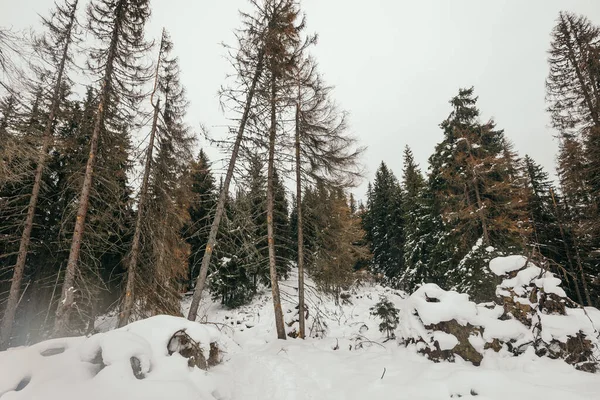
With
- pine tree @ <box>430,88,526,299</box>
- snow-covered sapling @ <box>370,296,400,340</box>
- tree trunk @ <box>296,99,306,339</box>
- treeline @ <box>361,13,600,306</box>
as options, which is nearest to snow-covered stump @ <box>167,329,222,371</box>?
snow-covered sapling @ <box>370,296,400,340</box>

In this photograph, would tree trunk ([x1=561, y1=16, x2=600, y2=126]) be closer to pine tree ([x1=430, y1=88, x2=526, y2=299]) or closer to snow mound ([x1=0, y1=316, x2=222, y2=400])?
pine tree ([x1=430, y1=88, x2=526, y2=299])

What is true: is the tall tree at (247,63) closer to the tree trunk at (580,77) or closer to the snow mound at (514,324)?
the snow mound at (514,324)

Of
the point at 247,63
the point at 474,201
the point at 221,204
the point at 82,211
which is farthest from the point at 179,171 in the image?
the point at 474,201

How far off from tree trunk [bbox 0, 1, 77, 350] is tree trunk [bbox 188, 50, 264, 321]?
15.7 feet

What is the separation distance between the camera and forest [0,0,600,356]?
29.0 ft

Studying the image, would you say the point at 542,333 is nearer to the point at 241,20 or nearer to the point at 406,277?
the point at 241,20

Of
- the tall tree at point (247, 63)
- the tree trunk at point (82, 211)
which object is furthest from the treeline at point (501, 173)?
the tree trunk at point (82, 211)

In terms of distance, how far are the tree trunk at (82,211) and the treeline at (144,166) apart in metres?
0.04

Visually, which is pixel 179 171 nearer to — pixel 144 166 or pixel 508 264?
pixel 144 166

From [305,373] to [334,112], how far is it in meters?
9.81

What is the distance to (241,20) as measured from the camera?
10.2 metres

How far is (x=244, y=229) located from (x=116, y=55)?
810 centimetres

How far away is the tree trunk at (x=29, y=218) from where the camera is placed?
766 centimetres

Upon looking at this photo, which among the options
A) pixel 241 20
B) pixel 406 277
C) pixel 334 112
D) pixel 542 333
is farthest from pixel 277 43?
pixel 406 277
